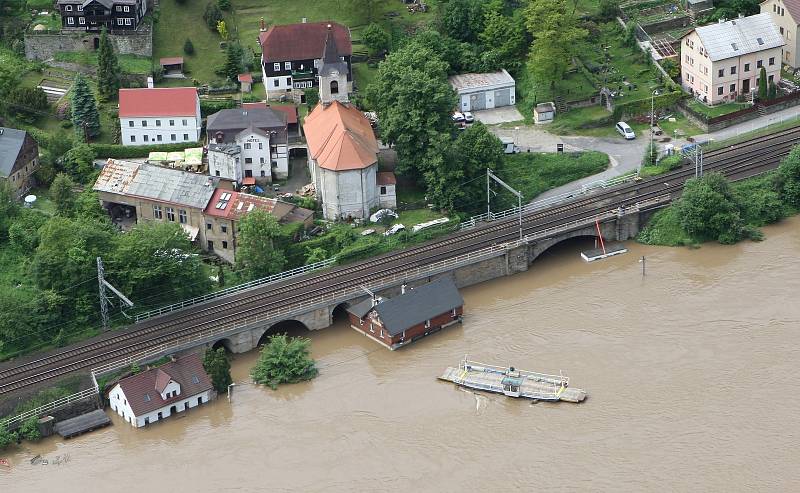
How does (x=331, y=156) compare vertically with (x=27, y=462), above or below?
above

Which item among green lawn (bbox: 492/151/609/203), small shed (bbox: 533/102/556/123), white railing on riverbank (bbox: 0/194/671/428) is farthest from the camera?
small shed (bbox: 533/102/556/123)

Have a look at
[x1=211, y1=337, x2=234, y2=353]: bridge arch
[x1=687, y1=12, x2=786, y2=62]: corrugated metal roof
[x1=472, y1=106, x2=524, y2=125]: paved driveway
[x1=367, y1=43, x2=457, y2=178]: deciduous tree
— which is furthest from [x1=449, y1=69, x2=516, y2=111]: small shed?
[x1=211, y1=337, x2=234, y2=353]: bridge arch

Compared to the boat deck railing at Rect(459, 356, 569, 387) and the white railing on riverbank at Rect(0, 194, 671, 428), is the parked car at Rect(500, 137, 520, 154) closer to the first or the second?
the white railing on riverbank at Rect(0, 194, 671, 428)

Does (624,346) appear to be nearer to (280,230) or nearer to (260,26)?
(280,230)

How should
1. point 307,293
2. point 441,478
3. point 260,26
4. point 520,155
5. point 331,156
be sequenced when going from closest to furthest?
1. point 441,478
2. point 307,293
3. point 331,156
4. point 520,155
5. point 260,26

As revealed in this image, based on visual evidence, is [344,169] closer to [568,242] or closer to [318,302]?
[318,302]

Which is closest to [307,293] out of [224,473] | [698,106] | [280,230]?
[280,230]
